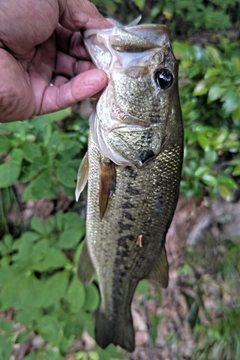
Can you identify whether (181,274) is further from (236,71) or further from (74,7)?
(74,7)

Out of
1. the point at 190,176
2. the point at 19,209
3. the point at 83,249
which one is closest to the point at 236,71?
the point at 190,176

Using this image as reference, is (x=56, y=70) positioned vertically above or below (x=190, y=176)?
above

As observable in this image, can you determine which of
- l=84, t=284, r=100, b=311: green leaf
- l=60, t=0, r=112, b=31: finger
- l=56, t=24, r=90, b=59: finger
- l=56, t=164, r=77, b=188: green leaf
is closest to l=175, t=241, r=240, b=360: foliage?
l=84, t=284, r=100, b=311: green leaf

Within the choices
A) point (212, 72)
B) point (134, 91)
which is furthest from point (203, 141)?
point (134, 91)

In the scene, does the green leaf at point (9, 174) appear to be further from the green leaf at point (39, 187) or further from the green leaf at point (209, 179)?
the green leaf at point (209, 179)

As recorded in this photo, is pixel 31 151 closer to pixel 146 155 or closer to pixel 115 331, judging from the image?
pixel 146 155
